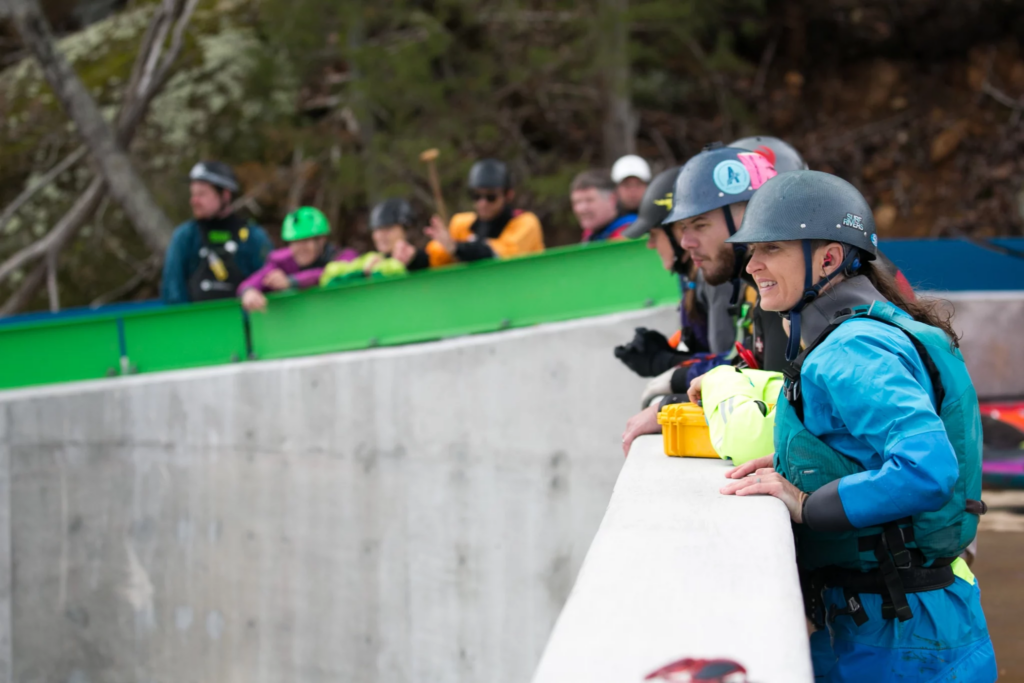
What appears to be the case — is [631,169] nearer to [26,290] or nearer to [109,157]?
[109,157]

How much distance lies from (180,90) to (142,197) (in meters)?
3.34

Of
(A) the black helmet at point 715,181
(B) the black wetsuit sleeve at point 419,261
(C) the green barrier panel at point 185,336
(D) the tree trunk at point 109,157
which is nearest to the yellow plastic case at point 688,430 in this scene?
(A) the black helmet at point 715,181

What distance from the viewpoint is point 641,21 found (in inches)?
524

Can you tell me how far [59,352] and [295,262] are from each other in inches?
85.0

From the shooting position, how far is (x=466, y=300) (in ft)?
24.4

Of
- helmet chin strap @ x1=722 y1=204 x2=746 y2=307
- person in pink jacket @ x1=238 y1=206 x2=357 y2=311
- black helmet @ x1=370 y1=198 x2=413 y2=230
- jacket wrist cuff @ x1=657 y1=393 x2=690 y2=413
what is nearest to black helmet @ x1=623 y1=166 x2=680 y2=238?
helmet chin strap @ x1=722 y1=204 x2=746 y2=307

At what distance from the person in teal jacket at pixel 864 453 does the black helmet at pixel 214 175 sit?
20.7 ft

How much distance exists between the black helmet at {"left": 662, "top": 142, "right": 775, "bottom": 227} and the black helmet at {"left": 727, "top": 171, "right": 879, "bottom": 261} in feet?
3.37

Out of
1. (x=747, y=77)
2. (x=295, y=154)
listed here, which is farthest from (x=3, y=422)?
(x=747, y=77)

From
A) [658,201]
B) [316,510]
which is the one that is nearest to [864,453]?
[658,201]

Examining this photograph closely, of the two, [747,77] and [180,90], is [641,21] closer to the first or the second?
[747,77]

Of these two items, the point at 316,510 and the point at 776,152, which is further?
the point at 316,510

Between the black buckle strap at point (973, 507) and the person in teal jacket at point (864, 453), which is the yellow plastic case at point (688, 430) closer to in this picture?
the person in teal jacket at point (864, 453)

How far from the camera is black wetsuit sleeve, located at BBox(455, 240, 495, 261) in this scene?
7.27 metres
